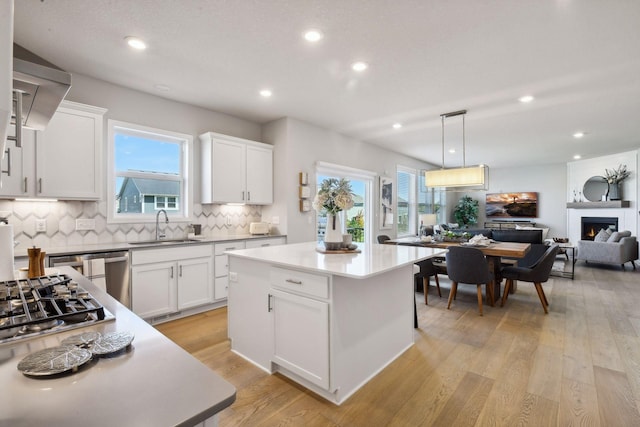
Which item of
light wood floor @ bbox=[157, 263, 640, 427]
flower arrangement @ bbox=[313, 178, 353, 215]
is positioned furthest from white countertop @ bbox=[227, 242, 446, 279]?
light wood floor @ bbox=[157, 263, 640, 427]

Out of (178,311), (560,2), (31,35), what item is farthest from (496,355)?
(31,35)

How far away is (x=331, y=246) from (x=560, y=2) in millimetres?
2345

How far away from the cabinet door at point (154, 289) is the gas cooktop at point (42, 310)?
197cm

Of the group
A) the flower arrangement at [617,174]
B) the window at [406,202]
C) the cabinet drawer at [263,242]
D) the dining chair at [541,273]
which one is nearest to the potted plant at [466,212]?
the window at [406,202]

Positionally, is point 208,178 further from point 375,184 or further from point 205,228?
point 375,184

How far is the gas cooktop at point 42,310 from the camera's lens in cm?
86

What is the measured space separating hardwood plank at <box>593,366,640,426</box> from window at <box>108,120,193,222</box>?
4.20 meters

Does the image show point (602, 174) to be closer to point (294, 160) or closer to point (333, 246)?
point (294, 160)

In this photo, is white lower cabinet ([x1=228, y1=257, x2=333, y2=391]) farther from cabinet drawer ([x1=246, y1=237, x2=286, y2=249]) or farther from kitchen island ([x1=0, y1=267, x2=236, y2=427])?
cabinet drawer ([x1=246, y1=237, x2=286, y2=249])

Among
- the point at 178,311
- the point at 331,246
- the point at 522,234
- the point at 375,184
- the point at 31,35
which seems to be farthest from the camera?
the point at 375,184

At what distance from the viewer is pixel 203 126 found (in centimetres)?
422

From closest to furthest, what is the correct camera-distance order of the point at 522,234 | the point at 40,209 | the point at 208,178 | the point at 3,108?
the point at 3,108, the point at 40,209, the point at 208,178, the point at 522,234

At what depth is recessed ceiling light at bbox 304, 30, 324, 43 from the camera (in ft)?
8.00

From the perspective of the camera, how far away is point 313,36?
2.49 m
